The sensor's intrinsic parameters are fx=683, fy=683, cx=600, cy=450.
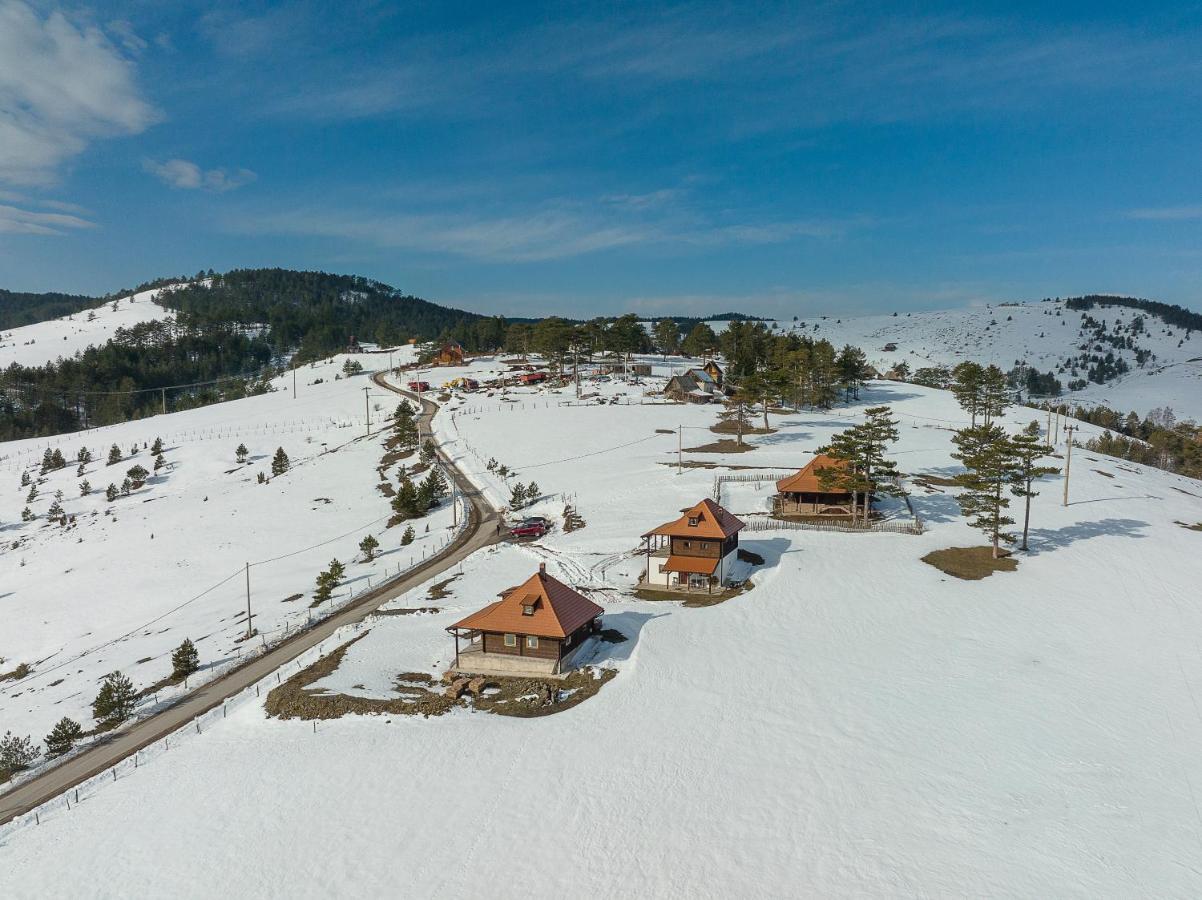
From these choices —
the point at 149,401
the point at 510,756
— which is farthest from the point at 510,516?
the point at 149,401

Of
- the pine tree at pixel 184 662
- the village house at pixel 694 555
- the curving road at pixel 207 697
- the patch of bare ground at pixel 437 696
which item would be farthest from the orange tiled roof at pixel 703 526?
the pine tree at pixel 184 662

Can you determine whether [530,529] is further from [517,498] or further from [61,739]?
[61,739]

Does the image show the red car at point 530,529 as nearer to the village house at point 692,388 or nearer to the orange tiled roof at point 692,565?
the orange tiled roof at point 692,565

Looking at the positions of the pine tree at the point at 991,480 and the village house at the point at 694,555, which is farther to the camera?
the pine tree at the point at 991,480

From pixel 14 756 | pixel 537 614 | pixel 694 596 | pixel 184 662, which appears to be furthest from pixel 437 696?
pixel 14 756

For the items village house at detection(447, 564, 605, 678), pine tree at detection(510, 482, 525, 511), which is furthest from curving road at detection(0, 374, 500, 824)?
village house at detection(447, 564, 605, 678)

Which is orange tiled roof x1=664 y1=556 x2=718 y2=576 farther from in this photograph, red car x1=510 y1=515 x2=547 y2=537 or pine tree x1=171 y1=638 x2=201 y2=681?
pine tree x1=171 y1=638 x2=201 y2=681
